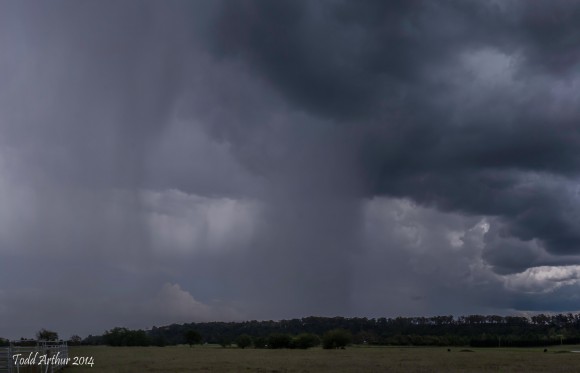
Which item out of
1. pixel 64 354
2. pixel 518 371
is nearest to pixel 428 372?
pixel 518 371

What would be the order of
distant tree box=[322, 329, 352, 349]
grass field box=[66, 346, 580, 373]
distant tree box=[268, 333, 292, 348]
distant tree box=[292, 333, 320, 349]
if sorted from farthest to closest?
distant tree box=[268, 333, 292, 348], distant tree box=[292, 333, 320, 349], distant tree box=[322, 329, 352, 349], grass field box=[66, 346, 580, 373]

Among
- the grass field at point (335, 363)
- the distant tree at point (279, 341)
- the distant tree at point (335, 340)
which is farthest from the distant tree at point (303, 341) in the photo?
the grass field at point (335, 363)

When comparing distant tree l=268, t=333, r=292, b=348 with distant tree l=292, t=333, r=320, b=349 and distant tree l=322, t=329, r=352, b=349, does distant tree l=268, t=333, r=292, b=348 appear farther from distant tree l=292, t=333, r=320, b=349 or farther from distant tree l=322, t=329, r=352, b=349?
distant tree l=322, t=329, r=352, b=349

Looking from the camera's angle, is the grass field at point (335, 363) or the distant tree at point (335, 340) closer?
the grass field at point (335, 363)

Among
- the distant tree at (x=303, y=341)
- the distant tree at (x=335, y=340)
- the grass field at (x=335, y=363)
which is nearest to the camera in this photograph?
the grass field at (x=335, y=363)

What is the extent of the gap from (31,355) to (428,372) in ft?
118

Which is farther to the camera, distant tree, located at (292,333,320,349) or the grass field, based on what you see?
distant tree, located at (292,333,320,349)

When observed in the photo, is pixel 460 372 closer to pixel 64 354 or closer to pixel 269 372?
pixel 269 372

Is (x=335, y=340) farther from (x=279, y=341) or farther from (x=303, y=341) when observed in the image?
(x=279, y=341)

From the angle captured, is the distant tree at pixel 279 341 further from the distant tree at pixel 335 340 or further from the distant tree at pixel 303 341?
the distant tree at pixel 335 340

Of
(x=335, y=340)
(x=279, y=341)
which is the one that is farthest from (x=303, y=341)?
(x=279, y=341)

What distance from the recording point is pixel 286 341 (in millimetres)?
184875

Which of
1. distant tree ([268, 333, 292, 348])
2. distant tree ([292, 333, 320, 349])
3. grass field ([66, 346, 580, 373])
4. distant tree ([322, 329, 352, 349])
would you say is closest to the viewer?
grass field ([66, 346, 580, 373])

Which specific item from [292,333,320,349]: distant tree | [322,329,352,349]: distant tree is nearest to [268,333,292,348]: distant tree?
[292,333,320,349]: distant tree
